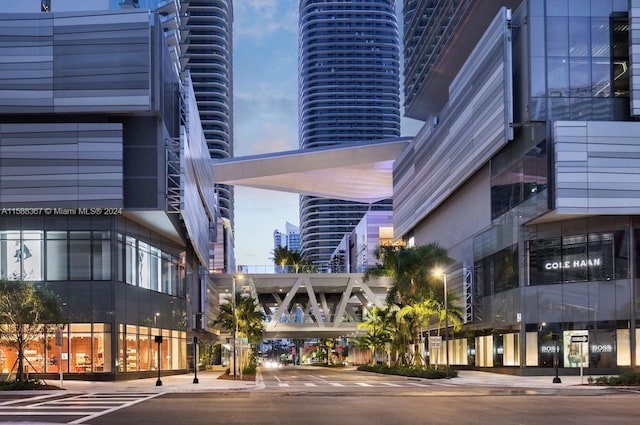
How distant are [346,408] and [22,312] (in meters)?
23.2

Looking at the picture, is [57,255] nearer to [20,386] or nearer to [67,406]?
[20,386]

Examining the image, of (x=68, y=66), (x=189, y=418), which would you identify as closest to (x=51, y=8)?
(x=68, y=66)

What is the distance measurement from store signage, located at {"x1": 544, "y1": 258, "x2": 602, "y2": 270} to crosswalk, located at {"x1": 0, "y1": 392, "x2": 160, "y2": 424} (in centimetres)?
2795

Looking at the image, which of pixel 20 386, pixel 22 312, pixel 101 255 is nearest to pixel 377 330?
pixel 101 255

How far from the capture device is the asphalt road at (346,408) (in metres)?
22.2

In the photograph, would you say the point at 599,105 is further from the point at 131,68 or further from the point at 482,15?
the point at 131,68

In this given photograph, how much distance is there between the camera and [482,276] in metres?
63.5

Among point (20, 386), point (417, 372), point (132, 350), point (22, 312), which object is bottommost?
point (417, 372)

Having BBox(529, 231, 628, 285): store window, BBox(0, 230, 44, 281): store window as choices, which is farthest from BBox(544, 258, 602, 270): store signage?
BBox(0, 230, 44, 281): store window

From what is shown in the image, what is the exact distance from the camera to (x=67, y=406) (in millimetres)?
29312

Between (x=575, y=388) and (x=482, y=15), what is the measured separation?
35.8 m

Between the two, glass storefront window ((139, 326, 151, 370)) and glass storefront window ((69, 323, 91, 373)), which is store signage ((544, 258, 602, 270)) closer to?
glass storefront window ((139, 326, 151, 370))

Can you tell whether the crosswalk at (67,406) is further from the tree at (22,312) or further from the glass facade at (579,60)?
the glass facade at (579,60)

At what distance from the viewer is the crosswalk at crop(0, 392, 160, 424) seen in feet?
79.8
